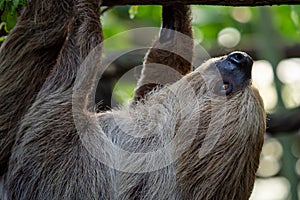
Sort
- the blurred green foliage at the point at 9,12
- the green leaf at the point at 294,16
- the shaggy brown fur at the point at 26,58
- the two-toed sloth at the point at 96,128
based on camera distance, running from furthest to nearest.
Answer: the green leaf at the point at 294,16
the shaggy brown fur at the point at 26,58
the two-toed sloth at the point at 96,128
the blurred green foliage at the point at 9,12

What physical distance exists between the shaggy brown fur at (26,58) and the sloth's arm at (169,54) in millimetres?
1478

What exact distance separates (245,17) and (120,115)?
6.21 m

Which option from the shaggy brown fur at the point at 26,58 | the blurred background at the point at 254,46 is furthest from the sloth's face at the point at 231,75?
the blurred background at the point at 254,46

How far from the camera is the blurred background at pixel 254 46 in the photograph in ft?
35.1

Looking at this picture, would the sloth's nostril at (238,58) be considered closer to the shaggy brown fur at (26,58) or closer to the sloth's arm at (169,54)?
the sloth's arm at (169,54)

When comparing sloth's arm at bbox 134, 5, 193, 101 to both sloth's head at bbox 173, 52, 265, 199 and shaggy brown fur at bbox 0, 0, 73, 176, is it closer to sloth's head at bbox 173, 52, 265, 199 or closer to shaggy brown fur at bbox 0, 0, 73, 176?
sloth's head at bbox 173, 52, 265, 199

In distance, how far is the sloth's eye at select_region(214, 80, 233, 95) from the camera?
7.40 metres

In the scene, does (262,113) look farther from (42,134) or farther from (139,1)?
(42,134)

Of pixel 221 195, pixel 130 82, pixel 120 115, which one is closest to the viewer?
pixel 221 195

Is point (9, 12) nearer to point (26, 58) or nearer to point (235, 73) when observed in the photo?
point (26, 58)

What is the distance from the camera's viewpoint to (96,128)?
7453 millimetres

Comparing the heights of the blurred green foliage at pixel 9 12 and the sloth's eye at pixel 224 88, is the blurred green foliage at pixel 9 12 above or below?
above

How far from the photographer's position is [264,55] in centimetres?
1217

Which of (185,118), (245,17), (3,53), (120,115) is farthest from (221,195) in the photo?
(245,17)
